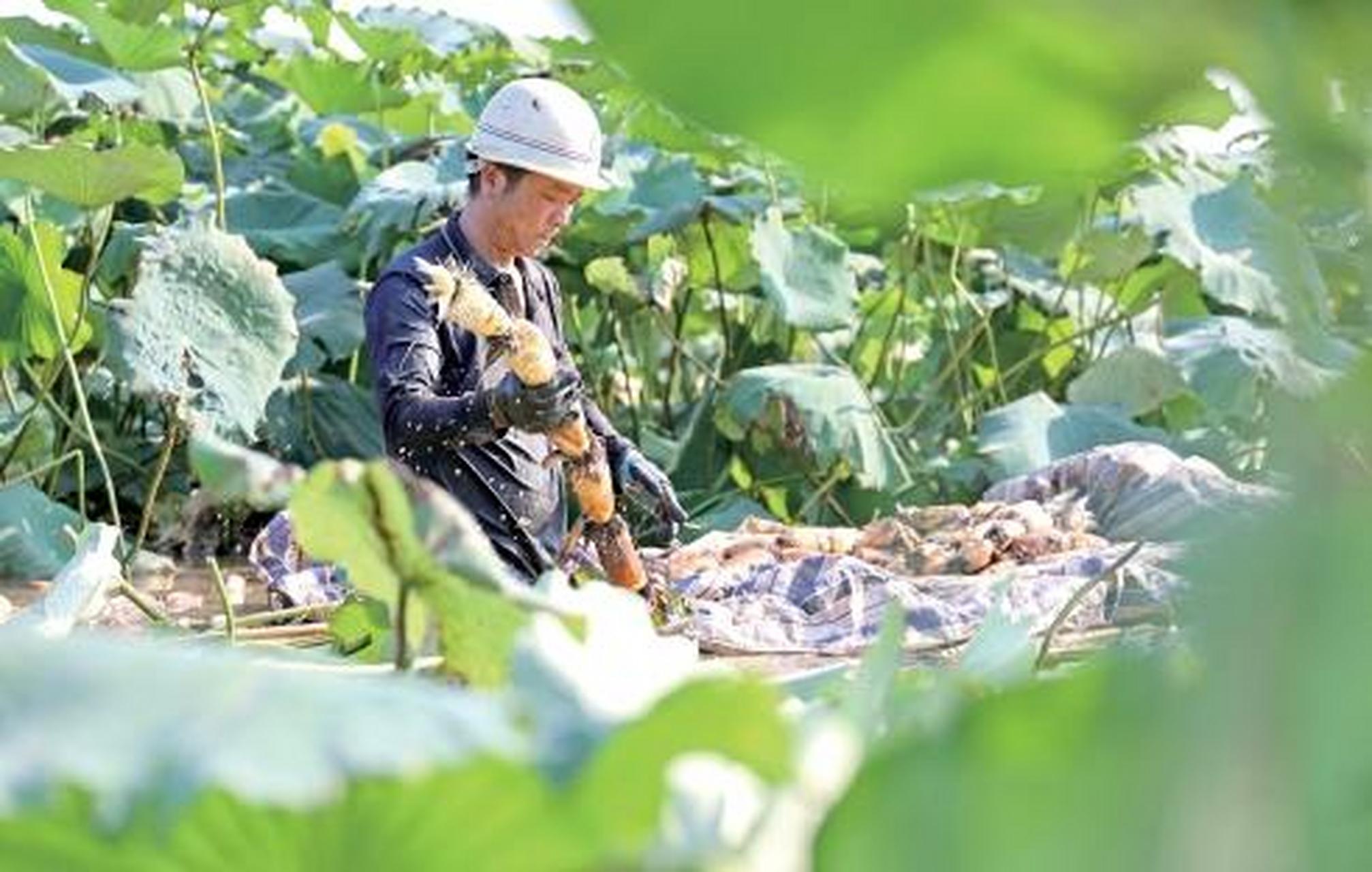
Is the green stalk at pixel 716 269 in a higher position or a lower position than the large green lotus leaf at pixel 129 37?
lower

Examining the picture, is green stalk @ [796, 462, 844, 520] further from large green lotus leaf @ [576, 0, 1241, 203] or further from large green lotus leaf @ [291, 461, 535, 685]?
large green lotus leaf @ [576, 0, 1241, 203]

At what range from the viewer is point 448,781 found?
247mm

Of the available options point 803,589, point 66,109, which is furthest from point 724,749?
point 66,109

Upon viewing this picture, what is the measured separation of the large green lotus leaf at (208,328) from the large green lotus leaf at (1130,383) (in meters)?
1.69

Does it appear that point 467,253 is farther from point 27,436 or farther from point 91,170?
point 27,436

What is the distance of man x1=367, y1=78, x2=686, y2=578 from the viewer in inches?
123

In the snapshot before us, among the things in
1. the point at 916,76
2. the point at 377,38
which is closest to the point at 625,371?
the point at 377,38

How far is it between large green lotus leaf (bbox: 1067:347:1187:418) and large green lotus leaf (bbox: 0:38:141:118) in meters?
1.85

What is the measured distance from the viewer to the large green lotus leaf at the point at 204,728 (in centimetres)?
23

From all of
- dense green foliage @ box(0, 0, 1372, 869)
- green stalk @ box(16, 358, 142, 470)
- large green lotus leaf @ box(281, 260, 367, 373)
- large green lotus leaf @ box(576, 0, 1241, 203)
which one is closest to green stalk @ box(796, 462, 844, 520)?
large green lotus leaf @ box(281, 260, 367, 373)

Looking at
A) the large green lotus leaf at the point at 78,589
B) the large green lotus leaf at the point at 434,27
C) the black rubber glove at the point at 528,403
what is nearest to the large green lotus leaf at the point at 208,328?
the black rubber glove at the point at 528,403

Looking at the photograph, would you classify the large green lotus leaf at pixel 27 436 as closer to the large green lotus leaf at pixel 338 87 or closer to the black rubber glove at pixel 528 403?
the large green lotus leaf at pixel 338 87

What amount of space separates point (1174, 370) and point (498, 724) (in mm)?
4758

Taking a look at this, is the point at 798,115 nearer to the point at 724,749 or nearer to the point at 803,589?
the point at 724,749
